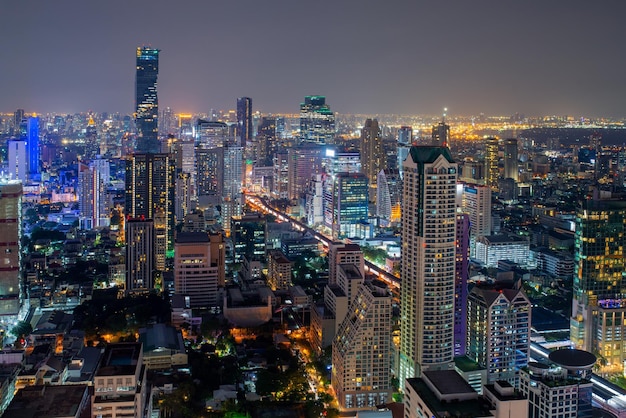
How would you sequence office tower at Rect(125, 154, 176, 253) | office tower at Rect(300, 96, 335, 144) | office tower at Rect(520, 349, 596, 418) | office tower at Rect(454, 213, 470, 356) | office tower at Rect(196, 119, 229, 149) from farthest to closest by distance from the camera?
office tower at Rect(300, 96, 335, 144), office tower at Rect(196, 119, 229, 149), office tower at Rect(125, 154, 176, 253), office tower at Rect(454, 213, 470, 356), office tower at Rect(520, 349, 596, 418)

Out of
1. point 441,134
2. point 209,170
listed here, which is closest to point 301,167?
point 209,170

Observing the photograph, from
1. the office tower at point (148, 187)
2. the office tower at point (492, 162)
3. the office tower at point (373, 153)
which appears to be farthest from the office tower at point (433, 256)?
the office tower at point (492, 162)

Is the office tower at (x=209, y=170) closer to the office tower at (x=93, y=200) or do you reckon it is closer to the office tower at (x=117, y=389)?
the office tower at (x=93, y=200)

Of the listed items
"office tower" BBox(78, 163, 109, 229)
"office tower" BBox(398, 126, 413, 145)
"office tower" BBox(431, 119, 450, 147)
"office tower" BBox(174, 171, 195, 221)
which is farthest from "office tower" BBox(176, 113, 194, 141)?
"office tower" BBox(78, 163, 109, 229)

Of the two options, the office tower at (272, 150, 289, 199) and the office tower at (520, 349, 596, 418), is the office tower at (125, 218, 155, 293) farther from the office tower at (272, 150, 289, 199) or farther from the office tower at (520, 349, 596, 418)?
the office tower at (272, 150, 289, 199)

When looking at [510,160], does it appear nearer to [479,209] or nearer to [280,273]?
[479,209]
